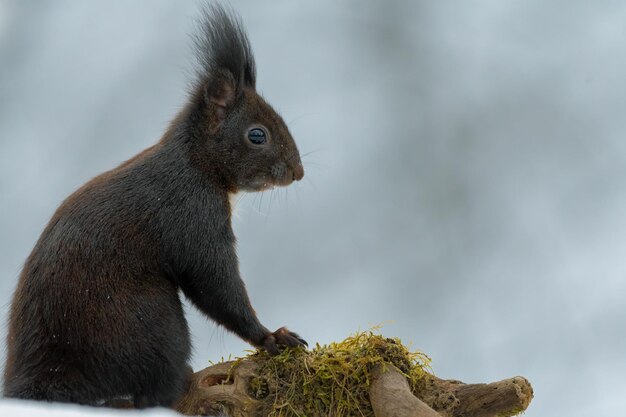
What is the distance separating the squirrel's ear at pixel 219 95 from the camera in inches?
127

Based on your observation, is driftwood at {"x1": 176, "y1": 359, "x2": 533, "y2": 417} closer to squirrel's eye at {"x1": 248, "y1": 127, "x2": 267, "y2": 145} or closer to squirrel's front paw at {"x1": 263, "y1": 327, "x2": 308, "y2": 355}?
squirrel's front paw at {"x1": 263, "y1": 327, "x2": 308, "y2": 355}

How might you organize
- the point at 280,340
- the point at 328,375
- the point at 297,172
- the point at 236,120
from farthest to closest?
the point at 297,172
the point at 236,120
the point at 280,340
the point at 328,375

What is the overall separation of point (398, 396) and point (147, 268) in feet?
3.00

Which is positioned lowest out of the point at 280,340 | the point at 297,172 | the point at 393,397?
the point at 393,397

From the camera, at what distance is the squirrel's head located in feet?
10.4

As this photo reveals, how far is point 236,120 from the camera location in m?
3.23

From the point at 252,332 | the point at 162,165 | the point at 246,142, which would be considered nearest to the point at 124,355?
the point at 252,332

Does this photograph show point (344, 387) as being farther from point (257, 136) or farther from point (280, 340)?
point (257, 136)

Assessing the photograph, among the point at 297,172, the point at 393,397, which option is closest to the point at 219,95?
the point at 297,172

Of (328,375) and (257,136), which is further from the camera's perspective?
(257,136)

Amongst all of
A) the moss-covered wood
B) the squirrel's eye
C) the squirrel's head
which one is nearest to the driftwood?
the moss-covered wood

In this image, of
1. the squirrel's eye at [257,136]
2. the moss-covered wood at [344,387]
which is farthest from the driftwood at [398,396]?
the squirrel's eye at [257,136]

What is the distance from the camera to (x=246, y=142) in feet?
10.6

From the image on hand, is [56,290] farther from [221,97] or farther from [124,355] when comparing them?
[221,97]
